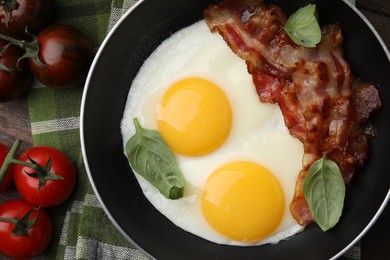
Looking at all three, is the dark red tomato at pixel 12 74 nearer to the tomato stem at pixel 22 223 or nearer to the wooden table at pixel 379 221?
the tomato stem at pixel 22 223

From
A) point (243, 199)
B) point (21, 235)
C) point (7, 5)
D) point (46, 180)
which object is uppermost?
point (7, 5)

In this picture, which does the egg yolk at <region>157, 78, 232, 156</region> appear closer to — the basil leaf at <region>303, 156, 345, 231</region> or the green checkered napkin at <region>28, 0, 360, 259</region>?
the basil leaf at <region>303, 156, 345, 231</region>

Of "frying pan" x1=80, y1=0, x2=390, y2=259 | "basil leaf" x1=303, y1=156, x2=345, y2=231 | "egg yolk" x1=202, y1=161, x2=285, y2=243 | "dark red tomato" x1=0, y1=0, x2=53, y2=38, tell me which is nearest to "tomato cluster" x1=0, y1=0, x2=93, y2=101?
"dark red tomato" x1=0, y1=0, x2=53, y2=38

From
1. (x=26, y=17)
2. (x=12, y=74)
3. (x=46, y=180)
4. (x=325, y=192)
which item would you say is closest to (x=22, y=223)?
(x=46, y=180)

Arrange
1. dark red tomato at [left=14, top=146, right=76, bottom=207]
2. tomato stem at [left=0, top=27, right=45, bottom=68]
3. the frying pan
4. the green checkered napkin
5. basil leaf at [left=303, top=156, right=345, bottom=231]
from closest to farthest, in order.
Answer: basil leaf at [left=303, top=156, right=345, bottom=231], the frying pan, tomato stem at [left=0, top=27, right=45, bottom=68], dark red tomato at [left=14, top=146, right=76, bottom=207], the green checkered napkin

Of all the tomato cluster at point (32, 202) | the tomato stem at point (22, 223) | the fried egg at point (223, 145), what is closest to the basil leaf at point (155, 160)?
the fried egg at point (223, 145)

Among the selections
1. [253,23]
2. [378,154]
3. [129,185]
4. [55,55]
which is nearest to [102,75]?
[55,55]

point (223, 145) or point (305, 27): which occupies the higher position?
point (305, 27)

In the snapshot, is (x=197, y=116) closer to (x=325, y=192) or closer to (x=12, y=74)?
(x=325, y=192)
